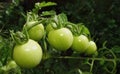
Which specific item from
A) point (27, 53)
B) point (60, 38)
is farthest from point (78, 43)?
point (27, 53)

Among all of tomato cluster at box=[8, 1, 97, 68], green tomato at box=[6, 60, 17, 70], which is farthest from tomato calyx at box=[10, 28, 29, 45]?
green tomato at box=[6, 60, 17, 70]

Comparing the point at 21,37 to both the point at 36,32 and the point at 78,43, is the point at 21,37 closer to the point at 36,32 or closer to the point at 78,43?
the point at 36,32

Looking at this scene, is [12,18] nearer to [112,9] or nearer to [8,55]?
[112,9]

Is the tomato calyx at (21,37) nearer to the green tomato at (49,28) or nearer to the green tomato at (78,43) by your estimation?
the green tomato at (49,28)

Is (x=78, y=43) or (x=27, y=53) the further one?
(x=78, y=43)

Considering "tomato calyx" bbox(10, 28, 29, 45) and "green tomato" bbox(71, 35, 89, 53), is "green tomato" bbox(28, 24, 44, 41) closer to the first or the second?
"tomato calyx" bbox(10, 28, 29, 45)

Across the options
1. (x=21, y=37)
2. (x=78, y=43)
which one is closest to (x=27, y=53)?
(x=21, y=37)

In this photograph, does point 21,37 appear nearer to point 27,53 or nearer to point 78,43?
point 27,53

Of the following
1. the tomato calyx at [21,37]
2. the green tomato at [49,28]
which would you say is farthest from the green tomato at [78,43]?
the tomato calyx at [21,37]

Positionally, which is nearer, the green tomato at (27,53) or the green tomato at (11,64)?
the green tomato at (27,53)
